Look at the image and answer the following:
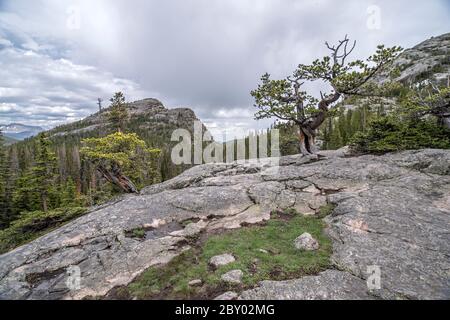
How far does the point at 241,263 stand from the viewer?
7801 millimetres

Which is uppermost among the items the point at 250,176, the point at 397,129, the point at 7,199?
the point at 397,129

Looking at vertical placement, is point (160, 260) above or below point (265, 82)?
below

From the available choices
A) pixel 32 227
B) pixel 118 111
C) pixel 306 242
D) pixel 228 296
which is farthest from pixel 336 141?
pixel 32 227

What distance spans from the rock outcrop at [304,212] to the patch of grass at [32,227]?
20.8ft

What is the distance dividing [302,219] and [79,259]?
9521 mm

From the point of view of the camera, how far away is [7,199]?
117 feet

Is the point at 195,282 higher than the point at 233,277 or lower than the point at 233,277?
lower

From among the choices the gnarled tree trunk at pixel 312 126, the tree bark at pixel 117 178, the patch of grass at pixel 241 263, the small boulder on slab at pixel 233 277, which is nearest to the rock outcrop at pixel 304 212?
the patch of grass at pixel 241 263

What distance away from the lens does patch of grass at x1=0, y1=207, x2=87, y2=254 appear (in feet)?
55.8

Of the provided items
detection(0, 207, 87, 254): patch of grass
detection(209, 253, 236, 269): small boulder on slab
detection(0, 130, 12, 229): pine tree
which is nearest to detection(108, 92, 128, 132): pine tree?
detection(0, 207, 87, 254): patch of grass

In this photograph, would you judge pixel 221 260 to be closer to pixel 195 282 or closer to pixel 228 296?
pixel 195 282

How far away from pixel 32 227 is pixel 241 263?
18.6 m
